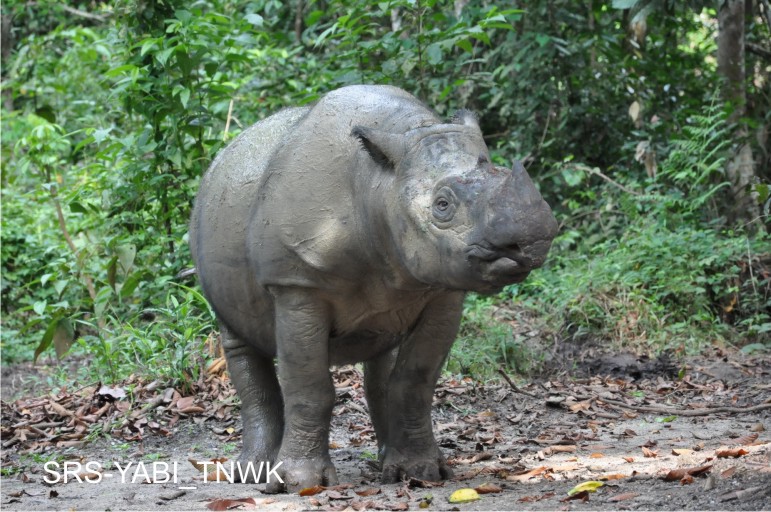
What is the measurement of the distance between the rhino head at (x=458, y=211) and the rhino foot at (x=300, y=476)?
3.85ft

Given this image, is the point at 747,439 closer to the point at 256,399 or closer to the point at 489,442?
the point at 489,442

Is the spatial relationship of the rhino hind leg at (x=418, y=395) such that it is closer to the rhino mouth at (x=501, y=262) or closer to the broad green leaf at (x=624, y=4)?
the rhino mouth at (x=501, y=262)

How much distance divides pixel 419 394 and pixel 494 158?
595 cm

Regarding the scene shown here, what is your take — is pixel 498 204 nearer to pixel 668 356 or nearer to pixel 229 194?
pixel 229 194

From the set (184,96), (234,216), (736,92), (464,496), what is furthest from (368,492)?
(736,92)

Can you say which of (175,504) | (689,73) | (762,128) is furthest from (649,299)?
(175,504)

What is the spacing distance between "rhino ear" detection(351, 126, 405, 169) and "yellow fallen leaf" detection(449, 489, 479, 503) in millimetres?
→ 1432

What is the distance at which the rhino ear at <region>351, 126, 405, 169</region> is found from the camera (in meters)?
4.36

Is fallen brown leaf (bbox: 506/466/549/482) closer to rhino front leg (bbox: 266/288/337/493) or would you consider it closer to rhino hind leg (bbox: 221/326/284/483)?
rhino front leg (bbox: 266/288/337/493)

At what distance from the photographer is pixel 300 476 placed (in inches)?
189

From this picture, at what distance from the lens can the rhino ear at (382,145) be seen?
14.3 feet

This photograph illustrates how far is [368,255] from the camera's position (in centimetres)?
455

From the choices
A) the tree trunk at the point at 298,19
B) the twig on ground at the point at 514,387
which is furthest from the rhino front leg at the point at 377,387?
the tree trunk at the point at 298,19

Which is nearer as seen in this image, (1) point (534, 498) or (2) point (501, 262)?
(2) point (501, 262)
